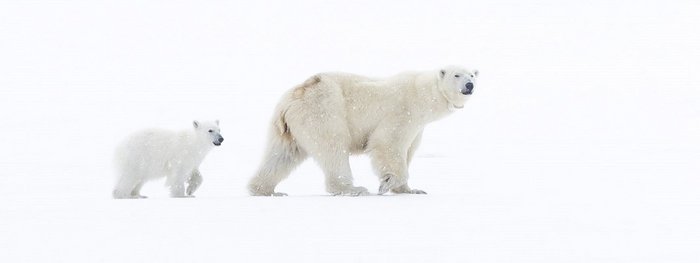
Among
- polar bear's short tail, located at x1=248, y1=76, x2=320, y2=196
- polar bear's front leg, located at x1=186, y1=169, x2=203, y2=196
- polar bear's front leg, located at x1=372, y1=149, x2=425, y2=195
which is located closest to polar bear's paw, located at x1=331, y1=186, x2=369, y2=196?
polar bear's front leg, located at x1=372, y1=149, x2=425, y2=195

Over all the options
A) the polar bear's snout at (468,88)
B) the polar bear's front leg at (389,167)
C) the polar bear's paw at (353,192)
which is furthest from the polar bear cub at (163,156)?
the polar bear's snout at (468,88)

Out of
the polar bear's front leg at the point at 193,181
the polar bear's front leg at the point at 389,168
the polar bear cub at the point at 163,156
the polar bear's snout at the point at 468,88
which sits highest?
the polar bear's snout at the point at 468,88

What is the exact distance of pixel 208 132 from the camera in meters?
8.05

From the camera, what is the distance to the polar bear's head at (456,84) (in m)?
7.36

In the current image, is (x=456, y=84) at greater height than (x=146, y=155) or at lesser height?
greater

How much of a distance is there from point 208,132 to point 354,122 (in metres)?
1.52

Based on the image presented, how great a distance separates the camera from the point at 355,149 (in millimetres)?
7695

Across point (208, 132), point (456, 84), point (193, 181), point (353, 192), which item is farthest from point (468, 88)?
point (193, 181)

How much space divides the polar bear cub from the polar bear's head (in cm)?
224

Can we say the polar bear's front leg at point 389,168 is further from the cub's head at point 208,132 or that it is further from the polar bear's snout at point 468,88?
the cub's head at point 208,132

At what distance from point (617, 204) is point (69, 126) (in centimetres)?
1688

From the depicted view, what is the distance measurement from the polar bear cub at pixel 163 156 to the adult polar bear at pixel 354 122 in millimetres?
687

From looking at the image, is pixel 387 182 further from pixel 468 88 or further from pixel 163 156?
pixel 163 156

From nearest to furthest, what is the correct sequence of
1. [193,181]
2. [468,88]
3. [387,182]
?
[387,182], [468,88], [193,181]
